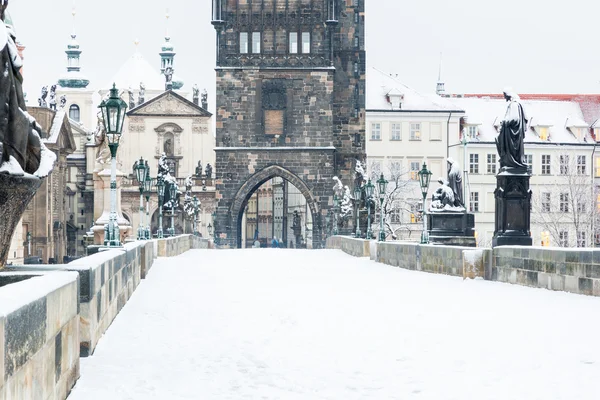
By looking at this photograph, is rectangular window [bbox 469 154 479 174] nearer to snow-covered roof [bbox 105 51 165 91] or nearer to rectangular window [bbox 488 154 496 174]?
rectangular window [bbox 488 154 496 174]

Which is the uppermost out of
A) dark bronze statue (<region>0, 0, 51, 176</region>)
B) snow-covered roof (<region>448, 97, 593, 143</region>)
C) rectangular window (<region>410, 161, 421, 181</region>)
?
snow-covered roof (<region>448, 97, 593, 143</region>)

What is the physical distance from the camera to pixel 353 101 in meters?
71.5

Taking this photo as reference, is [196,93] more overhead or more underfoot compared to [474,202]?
more overhead

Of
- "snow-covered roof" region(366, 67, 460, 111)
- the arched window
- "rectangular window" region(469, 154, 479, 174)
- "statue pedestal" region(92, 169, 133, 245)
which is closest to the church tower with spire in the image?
the arched window

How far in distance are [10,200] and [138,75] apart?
415ft

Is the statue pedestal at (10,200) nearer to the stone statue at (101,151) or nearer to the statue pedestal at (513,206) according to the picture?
the statue pedestal at (513,206)

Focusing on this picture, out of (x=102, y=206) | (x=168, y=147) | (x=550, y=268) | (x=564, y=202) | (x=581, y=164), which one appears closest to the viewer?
(x=550, y=268)

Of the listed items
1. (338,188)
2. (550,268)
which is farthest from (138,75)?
(550,268)

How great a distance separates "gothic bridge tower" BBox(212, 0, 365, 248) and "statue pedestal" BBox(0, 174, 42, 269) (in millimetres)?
58483

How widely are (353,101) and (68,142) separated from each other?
2007 centimetres

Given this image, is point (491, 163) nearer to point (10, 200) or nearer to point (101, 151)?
point (101, 151)

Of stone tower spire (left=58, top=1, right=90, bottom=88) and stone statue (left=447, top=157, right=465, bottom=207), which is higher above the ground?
stone tower spire (left=58, top=1, right=90, bottom=88)

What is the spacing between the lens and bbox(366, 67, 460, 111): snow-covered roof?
87375 mm

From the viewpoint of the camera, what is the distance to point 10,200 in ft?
26.0
